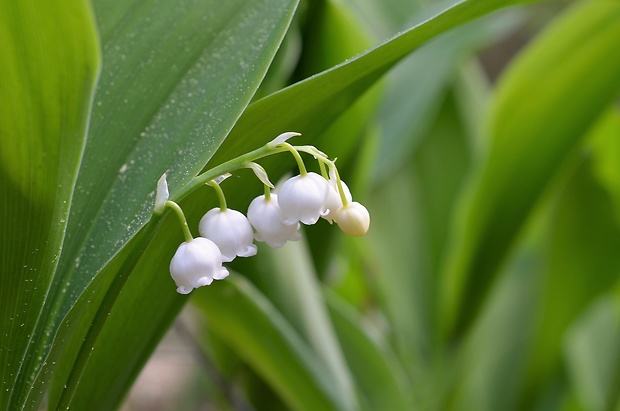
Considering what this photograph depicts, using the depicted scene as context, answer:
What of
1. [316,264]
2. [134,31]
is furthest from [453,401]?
[134,31]

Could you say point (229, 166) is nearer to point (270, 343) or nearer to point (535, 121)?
point (270, 343)

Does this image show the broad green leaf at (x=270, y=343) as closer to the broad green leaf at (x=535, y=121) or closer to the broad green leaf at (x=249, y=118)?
the broad green leaf at (x=249, y=118)

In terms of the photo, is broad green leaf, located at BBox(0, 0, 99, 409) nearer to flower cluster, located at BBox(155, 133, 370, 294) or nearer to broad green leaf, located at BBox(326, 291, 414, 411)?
flower cluster, located at BBox(155, 133, 370, 294)

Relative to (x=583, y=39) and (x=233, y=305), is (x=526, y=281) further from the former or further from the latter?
(x=233, y=305)

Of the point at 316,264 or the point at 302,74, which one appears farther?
the point at 316,264

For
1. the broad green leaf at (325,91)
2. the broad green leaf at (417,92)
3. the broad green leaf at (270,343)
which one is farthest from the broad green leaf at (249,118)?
the broad green leaf at (417,92)

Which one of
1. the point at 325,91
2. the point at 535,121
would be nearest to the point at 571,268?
the point at 535,121

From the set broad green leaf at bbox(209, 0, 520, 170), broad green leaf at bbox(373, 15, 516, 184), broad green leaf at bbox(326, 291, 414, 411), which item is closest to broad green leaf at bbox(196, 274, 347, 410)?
broad green leaf at bbox(326, 291, 414, 411)
